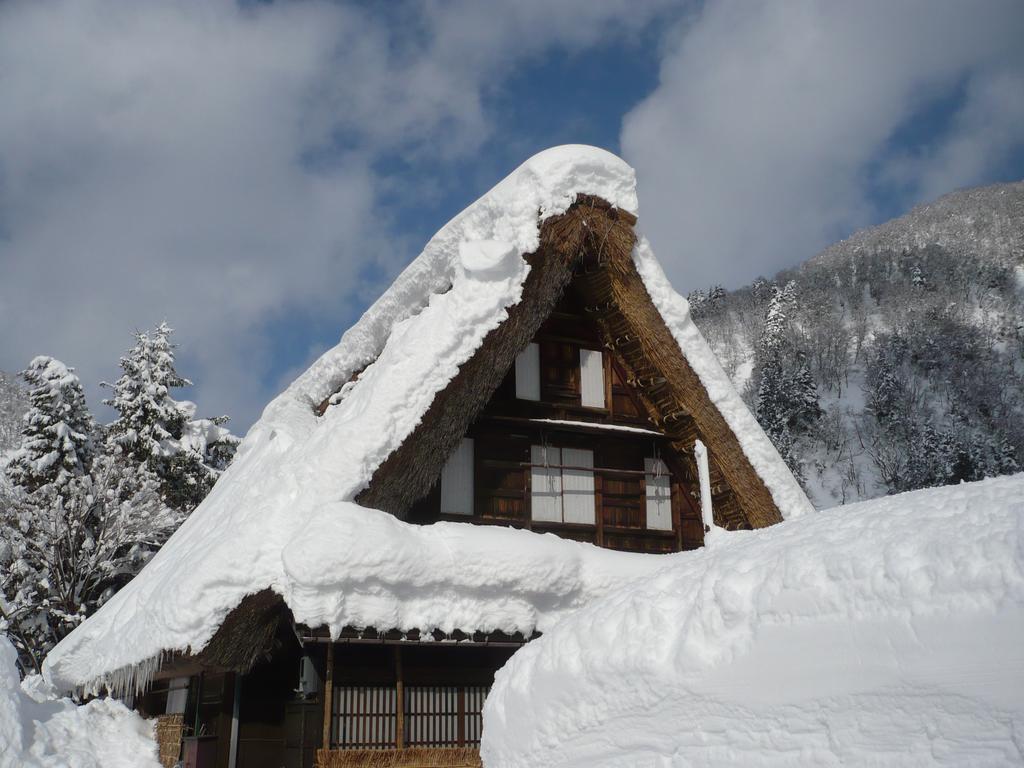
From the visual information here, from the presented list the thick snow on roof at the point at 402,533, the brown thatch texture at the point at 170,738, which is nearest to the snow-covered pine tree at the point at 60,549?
the brown thatch texture at the point at 170,738

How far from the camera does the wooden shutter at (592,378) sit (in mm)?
10250

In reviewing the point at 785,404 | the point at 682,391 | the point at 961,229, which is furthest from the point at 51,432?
the point at 961,229

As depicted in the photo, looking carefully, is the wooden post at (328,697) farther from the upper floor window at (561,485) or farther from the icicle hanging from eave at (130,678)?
the upper floor window at (561,485)

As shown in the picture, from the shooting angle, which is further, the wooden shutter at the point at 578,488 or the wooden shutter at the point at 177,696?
the wooden shutter at the point at 177,696

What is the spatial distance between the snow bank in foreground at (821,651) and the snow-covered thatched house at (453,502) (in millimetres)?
3748

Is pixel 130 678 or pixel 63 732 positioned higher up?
pixel 130 678

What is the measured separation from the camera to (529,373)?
397 inches

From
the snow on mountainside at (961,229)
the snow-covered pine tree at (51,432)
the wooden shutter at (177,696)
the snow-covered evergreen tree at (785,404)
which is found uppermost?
the snow on mountainside at (961,229)

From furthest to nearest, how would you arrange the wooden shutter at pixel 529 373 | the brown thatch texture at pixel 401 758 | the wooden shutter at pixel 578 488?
the wooden shutter at pixel 529 373 < the wooden shutter at pixel 578 488 < the brown thatch texture at pixel 401 758

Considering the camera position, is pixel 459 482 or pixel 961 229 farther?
pixel 961 229

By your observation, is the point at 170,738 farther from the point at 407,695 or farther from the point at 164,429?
the point at 164,429

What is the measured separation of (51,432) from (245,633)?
17.0 meters

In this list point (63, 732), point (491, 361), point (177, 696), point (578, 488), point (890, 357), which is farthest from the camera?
point (890, 357)

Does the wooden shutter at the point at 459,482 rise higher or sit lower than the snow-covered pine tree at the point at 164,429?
lower
